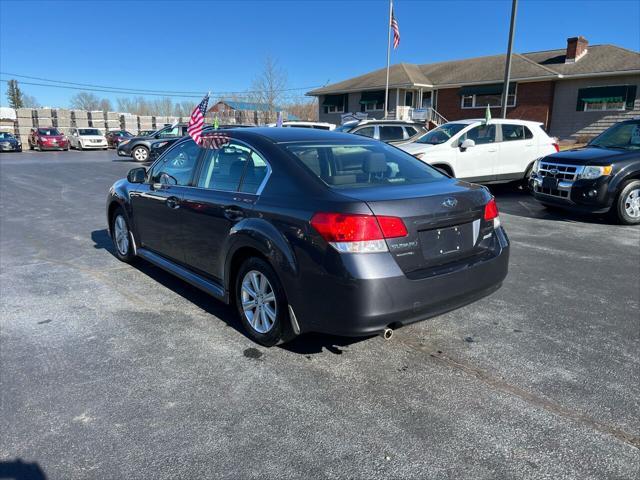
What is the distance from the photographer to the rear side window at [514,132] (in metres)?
11.2

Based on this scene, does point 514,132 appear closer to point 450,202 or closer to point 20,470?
point 450,202

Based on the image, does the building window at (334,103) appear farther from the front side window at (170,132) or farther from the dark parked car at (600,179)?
the dark parked car at (600,179)

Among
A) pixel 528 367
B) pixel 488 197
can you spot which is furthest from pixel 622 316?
pixel 488 197

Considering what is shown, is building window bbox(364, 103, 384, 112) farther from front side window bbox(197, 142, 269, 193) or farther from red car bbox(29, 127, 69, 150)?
front side window bbox(197, 142, 269, 193)

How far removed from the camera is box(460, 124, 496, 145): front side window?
1106cm

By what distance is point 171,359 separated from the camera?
355cm

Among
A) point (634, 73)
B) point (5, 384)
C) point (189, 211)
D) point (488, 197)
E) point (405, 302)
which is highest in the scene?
point (634, 73)

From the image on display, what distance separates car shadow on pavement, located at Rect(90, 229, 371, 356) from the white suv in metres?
6.68

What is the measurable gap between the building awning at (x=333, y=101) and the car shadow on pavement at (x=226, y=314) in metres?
33.4

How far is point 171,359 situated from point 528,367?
2.55 meters

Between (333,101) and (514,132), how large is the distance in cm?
2852

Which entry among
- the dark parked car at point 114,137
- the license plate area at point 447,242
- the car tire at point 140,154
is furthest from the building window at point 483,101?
the license plate area at point 447,242

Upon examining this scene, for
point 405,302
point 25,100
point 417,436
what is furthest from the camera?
point 25,100

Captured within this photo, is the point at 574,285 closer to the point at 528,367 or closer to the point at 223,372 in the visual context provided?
the point at 528,367
